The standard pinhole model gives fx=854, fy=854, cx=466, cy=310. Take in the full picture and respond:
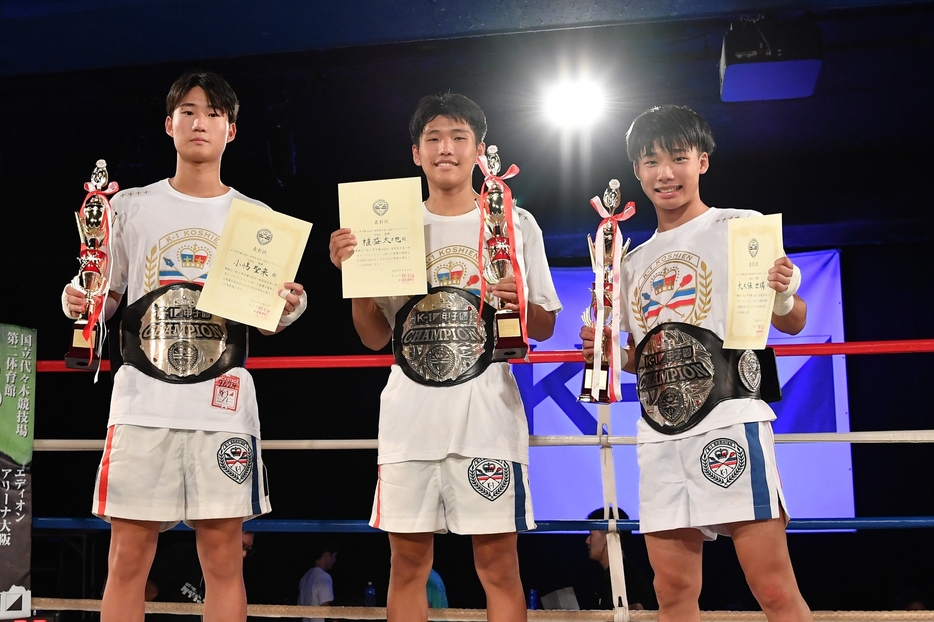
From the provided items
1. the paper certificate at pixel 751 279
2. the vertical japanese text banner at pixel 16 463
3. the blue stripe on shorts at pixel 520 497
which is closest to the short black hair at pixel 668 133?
the paper certificate at pixel 751 279

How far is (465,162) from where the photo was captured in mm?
1996

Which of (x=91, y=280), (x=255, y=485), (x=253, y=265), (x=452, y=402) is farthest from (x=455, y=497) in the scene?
(x=91, y=280)

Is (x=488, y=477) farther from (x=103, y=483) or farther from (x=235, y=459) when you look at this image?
(x=103, y=483)

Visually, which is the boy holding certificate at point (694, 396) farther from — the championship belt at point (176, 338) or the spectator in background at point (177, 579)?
the spectator in background at point (177, 579)

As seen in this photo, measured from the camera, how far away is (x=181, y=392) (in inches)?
73.5

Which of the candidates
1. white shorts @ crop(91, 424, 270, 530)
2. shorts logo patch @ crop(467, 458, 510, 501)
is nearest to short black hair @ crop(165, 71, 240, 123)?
white shorts @ crop(91, 424, 270, 530)

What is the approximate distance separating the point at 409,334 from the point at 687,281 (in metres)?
0.63

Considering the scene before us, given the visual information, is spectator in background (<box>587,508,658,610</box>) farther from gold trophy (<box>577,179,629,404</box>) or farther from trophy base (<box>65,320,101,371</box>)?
trophy base (<box>65,320,101,371</box>)

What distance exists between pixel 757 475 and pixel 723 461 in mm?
70

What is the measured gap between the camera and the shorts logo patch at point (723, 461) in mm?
1740

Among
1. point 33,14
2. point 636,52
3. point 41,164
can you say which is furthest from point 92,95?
point 636,52

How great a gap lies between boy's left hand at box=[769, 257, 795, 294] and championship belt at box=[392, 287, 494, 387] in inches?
23.8

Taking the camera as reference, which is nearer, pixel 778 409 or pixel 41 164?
pixel 778 409

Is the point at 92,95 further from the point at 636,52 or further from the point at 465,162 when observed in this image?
the point at 465,162
